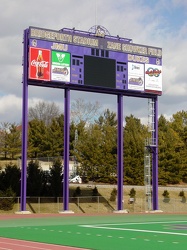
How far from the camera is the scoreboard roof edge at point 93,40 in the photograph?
42194mm

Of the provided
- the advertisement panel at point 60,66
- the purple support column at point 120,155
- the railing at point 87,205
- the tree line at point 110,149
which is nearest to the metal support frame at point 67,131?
the purple support column at point 120,155

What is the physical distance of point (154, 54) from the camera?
158 feet

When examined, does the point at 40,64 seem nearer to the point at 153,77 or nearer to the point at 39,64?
the point at 39,64

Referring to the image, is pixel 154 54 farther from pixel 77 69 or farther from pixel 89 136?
pixel 89 136

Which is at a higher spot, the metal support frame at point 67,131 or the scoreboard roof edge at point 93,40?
the scoreboard roof edge at point 93,40

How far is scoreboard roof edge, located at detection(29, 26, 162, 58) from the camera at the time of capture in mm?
42194

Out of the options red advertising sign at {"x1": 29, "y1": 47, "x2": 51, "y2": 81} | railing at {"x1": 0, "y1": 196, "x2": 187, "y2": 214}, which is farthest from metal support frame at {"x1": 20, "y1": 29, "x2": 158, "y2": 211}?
railing at {"x1": 0, "y1": 196, "x2": 187, "y2": 214}

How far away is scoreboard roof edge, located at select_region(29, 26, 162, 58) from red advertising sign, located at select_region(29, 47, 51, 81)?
4.15 ft

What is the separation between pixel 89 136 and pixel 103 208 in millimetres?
31204

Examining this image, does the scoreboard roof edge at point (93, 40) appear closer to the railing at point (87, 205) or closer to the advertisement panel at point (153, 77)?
the advertisement panel at point (153, 77)

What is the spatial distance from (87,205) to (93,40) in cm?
1457

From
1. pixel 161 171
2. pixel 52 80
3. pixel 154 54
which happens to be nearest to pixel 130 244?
pixel 52 80

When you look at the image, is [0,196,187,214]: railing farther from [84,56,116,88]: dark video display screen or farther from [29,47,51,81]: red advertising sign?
[84,56,116,88]: dark video display screen

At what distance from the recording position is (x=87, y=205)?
159 ft
